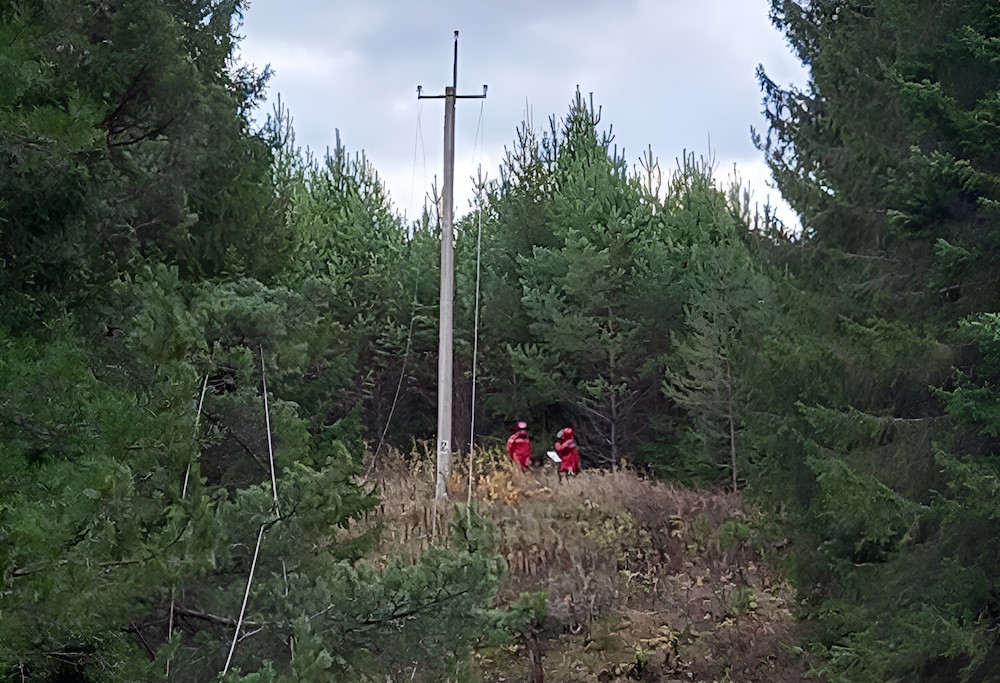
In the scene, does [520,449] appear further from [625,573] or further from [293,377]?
[293,377]

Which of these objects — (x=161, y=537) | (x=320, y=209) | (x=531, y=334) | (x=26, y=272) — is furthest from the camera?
(x=320, y=209)

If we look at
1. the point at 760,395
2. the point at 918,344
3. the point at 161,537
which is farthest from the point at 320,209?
the point at 161,537

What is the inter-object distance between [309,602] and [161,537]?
1.16 metres

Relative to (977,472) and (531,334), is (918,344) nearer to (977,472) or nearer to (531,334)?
(977,472)

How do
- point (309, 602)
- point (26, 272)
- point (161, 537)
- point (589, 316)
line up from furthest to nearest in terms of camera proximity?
point (589, 316) < point (309, 602) < point (26, 272) < point (161, 537)

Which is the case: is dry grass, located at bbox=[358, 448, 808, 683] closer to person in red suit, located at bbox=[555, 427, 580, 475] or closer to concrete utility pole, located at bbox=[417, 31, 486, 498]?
concrete utility pole, located at bbox=[417, 31, 486, 498]

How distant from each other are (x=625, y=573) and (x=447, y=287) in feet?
16.0

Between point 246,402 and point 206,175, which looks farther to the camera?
point 206,175

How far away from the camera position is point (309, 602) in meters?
4.95

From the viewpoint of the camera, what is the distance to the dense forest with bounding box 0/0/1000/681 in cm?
387

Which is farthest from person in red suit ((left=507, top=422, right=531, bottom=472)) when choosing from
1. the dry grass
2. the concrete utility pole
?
the concrete utility pole

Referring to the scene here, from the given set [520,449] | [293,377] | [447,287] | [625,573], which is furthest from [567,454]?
[293,377]

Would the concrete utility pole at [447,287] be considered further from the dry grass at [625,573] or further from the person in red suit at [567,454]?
the person in red suit at [567,454]

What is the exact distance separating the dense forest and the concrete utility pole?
11.9 feet
